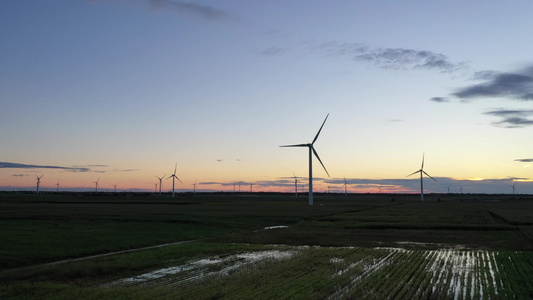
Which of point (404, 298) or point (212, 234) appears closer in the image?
point (404, 298)

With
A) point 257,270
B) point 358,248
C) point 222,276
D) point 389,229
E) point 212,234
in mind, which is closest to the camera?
point 222,276

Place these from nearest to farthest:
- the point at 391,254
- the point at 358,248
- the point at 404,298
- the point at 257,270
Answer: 1. the point at 404,298
2. the point at 257,270
3. the point at 391,254
4. the point at 358,248

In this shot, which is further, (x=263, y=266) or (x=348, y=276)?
(x=263, y=266)

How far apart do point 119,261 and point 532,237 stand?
4382 centimetres

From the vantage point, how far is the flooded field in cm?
2142

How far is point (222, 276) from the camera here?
2577 cm

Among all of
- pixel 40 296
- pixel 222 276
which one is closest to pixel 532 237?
pixel 222 276

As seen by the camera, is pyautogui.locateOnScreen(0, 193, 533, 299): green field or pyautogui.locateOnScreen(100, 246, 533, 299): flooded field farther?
pyautogui.locateOnScreen(0, 193, 533, 299): green field

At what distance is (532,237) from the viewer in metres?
48.8

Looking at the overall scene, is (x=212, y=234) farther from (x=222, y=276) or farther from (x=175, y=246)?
(x=222, y=276)

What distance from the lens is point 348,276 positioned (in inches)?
1003

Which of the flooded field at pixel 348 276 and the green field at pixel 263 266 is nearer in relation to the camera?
the flooded field at pixel 348 276

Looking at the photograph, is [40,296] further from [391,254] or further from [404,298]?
[391,254]

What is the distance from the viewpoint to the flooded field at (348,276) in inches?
843
